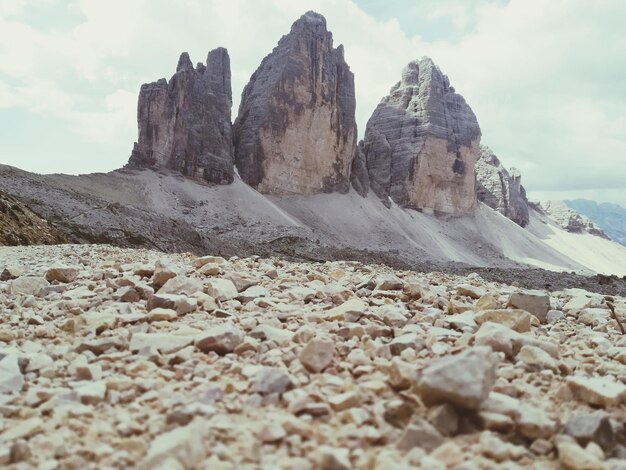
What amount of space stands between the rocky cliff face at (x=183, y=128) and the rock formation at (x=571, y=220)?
83019 millimetres

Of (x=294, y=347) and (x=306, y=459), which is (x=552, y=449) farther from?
(x=294, y=347)

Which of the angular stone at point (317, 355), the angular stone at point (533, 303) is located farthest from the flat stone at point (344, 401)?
the angular stone at point (533, 303)

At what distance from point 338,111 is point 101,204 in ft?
132

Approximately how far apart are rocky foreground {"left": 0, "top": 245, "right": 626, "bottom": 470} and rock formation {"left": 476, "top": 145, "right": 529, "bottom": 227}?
3541 inches

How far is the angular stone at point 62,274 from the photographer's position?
577 cm

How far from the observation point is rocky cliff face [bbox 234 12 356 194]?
6034 centimetres

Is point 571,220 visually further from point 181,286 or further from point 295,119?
point 181,286

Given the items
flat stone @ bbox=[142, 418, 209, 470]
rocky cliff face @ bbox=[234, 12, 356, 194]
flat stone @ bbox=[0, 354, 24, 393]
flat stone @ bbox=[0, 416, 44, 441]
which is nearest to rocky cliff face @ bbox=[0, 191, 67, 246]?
flat stone @ bbox=[0, 354, 24, 393]

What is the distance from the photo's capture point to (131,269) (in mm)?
6188

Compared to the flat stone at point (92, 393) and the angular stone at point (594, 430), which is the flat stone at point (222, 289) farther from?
the angular stone at point (594, 430)

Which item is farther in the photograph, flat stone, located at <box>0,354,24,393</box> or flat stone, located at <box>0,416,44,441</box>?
flat stone, located at <box>0,354,24,393</box>

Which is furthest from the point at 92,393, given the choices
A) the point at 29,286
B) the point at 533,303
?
the point at 533,303

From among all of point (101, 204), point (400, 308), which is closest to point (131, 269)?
point (400, 308)

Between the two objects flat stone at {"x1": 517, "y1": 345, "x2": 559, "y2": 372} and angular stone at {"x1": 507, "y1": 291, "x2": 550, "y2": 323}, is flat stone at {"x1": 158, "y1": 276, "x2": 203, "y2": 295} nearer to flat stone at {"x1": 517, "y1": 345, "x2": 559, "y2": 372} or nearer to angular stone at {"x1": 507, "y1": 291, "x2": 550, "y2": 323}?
flat stone at {"x1": 517, "y1": 345, "x2": 559, "y2": 372}
